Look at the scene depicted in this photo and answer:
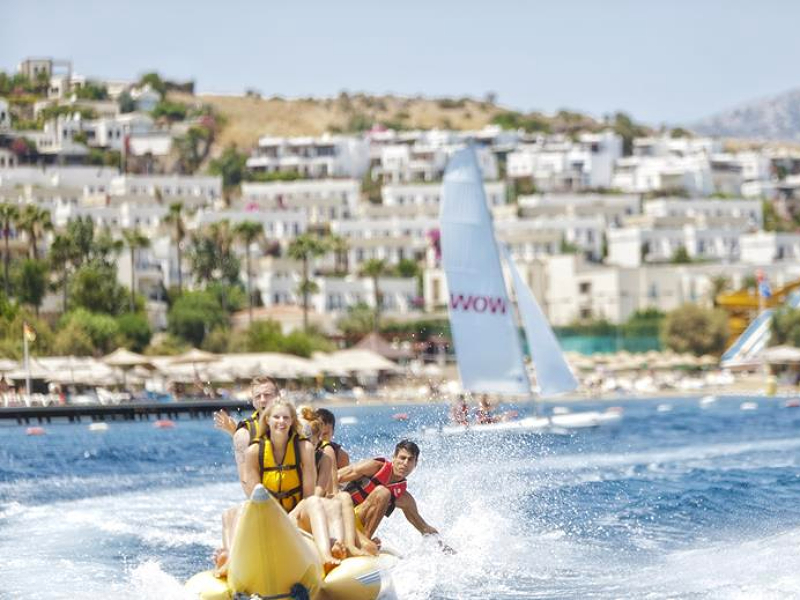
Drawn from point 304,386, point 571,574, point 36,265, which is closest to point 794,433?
point 571,574

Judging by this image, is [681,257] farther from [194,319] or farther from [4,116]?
[4,116]

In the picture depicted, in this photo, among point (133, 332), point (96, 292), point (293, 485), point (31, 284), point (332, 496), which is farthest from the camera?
point (96, 292)

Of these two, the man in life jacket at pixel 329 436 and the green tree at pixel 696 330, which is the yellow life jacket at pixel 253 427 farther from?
the green tree at pixel 696 330

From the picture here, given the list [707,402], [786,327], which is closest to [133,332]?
[707,402]

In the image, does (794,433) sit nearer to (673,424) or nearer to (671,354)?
(673,424)

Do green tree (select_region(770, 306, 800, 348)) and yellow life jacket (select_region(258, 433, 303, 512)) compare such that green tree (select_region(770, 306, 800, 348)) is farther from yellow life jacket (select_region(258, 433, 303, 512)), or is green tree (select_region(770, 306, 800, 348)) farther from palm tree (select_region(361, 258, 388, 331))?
yellow life jacket (select_region(258, 433, 303, 512))

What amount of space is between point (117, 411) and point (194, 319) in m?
50.7

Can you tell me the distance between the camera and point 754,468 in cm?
4294

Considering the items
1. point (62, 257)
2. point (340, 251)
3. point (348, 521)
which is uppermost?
point (348, 521)

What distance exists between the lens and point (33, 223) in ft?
395

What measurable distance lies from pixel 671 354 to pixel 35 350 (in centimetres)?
5559

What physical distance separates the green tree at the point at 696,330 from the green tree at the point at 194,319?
107ft

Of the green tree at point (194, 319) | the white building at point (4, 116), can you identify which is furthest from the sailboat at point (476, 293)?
the white building at point (4, 116)

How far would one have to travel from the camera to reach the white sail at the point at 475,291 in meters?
57.5
